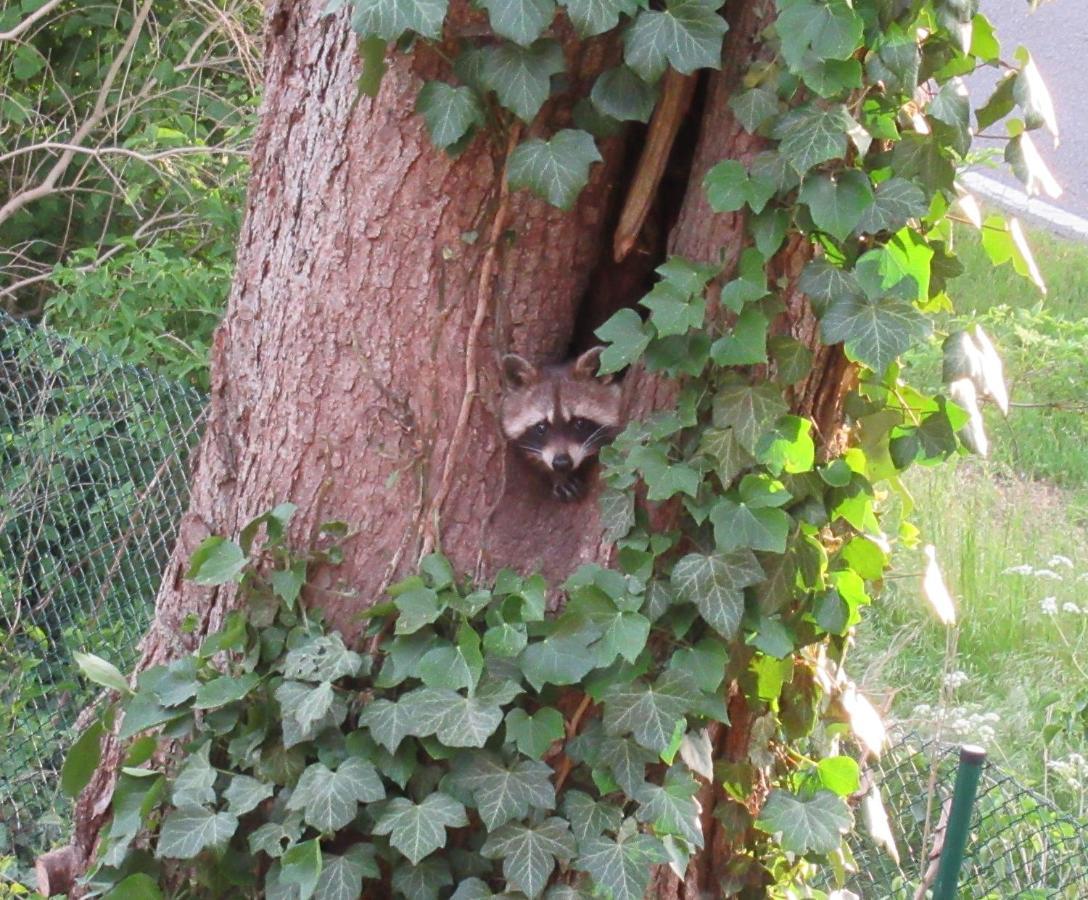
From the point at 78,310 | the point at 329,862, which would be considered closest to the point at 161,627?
the point at 329,862

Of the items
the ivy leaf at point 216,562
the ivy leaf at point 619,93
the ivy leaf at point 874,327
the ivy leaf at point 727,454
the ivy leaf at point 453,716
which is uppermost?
the ivy leaf at point 619,93

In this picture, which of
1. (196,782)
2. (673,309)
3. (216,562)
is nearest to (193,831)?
(196,782)

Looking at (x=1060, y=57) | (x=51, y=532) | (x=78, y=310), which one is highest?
(x=1060, y=57)

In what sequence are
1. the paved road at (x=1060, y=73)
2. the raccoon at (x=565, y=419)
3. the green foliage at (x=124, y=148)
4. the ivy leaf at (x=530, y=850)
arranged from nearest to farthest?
the ivy leaf at (x=530, y=850) → the raccoon at (x=565, y=419) → the green foliage at (x=124, y=148) → the paved road at (x=1060, y=73)

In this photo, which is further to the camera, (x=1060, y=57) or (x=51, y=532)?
(x=1060, y=57)

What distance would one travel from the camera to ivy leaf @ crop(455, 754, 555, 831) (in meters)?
2.44

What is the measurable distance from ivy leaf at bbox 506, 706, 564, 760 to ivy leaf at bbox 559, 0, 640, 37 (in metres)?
1.19

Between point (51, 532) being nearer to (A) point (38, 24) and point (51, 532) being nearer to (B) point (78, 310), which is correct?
(B) point (78, 310)

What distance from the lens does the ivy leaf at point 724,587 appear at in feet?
7.95

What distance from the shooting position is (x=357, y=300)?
107 inches

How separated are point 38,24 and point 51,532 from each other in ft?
10.7

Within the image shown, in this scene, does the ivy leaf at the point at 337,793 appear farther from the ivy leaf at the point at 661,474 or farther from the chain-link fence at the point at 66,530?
the chain-link fence at the point at 66,530

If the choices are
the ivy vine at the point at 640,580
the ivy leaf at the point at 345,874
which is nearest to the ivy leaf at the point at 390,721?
the ivy vine at the point at 640,580

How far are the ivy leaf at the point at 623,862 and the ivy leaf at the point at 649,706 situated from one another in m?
0.18
